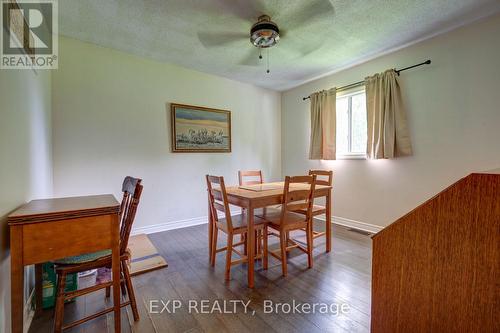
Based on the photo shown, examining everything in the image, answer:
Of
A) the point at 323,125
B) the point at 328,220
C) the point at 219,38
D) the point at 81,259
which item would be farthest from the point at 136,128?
the point at 323,125

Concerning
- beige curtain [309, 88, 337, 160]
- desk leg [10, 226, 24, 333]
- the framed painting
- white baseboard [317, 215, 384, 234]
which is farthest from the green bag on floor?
beige curtain [309, 88, 337, 160]

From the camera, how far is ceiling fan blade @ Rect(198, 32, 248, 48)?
253 centimetres

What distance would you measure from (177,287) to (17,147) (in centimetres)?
147

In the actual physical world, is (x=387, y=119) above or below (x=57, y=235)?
above

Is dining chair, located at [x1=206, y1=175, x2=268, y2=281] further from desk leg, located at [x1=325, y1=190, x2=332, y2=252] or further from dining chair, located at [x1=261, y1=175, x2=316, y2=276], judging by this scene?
desk leg, located at [x1=325, y1=190, x2=332, y2=252]

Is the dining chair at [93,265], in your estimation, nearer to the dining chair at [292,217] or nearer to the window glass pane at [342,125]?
the dining chair at [292,217]

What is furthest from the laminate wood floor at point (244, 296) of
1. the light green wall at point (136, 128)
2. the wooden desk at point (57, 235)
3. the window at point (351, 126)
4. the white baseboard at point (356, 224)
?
the window at point (351, 126)

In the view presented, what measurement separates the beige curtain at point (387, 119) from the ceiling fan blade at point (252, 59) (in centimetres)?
160

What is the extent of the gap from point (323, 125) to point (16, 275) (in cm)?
373

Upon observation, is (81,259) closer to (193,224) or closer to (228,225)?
(228,225)

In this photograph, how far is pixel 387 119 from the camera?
2951mm

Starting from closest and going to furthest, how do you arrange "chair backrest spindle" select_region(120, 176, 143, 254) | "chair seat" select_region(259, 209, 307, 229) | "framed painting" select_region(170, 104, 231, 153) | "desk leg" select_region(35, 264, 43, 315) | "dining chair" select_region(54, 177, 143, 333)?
"dining chair" select_region(54, 177, 143, 333) → "chair backrest spindle" select_region(120, 176, 143, 254) → "desk leg" select_region(35, 264, 43, 315) → "chair seat" select_region(259, 209, 307, 229) → "framed painting" select_region(170, 104, 231, 153)

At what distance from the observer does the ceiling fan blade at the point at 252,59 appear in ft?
9.67

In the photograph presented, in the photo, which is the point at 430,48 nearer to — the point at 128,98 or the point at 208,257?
the point at 208,257
